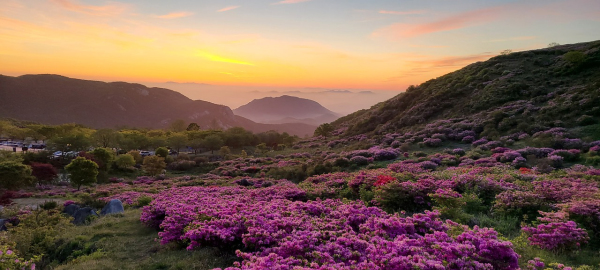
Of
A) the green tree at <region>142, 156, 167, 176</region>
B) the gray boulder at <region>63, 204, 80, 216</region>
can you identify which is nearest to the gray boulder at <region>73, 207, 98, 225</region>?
the gray boulder at <region>63, 204, 80, 216</region>

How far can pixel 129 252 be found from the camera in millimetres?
10109

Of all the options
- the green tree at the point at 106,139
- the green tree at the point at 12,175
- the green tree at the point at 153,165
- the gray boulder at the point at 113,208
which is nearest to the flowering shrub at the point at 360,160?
the gray boulder at the point at 113,208

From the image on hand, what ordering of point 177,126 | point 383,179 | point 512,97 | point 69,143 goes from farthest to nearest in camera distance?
point 177,126, point 69,143, point 512,97, point 383,179

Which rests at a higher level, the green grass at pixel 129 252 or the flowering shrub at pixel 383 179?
the flowering shrub at pixel 383 179

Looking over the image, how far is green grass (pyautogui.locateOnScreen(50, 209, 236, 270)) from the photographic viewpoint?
8.23m

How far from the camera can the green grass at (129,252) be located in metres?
8.23

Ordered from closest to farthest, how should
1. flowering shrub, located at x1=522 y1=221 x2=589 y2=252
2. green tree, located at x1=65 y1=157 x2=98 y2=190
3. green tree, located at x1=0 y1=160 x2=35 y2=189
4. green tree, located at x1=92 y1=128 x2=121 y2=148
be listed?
flowering shrub, located at x1=522 y1=221 x2=589 y2=252 < green tree, located at x1=0 y1=160 x2=35 y2=189 < green tree, located at x1=65 y1=157 x2=98 y2=190 < green tree, located at x1=92 y1=128 x2=121 y2=148

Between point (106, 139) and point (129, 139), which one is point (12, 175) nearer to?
point (129, 139)

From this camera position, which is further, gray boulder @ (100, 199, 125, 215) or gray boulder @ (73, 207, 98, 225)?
gray boulder @ (100, 199, 125, 215)

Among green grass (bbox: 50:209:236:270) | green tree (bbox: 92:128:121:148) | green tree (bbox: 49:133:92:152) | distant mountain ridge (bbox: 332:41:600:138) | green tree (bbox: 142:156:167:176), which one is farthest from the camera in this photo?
green tree (bbox: 92:128:121:148)

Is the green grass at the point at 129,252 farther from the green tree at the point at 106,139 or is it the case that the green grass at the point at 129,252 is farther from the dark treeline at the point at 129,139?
the green tree at the point at 106,139

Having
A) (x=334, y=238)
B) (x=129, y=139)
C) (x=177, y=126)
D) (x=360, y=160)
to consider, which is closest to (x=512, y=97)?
(x=360, y=160)

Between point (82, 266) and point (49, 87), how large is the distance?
24223 cm

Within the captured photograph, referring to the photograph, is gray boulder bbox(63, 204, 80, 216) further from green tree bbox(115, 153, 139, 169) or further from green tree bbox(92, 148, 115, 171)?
green tree bbox(115, 153, 139, 169)
